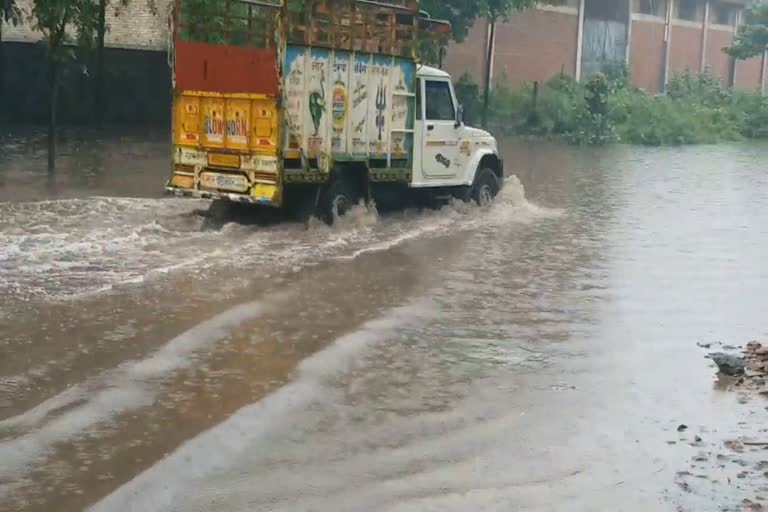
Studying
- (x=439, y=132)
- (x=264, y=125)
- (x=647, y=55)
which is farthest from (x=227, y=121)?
(x=647, y=55)

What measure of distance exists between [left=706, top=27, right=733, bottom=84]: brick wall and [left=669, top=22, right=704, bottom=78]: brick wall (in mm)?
825

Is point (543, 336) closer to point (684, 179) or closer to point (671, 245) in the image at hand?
point (671, 245)

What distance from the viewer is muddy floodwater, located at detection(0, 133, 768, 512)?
589 cm

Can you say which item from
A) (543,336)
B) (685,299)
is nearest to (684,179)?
(685,299)

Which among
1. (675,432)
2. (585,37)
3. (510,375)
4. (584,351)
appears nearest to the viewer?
(675,432)

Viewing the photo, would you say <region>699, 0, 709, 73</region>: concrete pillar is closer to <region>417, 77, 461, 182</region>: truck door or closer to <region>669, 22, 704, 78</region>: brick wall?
<region>669, 22, 704, 78</region>: brick wall

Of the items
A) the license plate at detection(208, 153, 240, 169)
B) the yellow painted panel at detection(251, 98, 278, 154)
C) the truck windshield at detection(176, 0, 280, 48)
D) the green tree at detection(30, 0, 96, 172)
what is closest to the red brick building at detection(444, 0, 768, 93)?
the green tree at detection(30, 0, 96, 172)

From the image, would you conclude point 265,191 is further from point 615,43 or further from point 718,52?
point 718,52

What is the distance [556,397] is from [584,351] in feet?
4.78

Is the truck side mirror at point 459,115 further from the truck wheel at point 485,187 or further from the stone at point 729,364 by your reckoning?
the stone at point 729,364

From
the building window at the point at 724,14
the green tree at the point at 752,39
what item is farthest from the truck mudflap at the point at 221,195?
the building window at the point at 724,14

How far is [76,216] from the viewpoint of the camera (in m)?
14.6

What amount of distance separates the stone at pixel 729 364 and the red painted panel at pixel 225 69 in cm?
665

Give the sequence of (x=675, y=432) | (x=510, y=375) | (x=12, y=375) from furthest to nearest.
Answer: (x=510, y=375) → (x=12, y=375) → (x=675, y=432)
